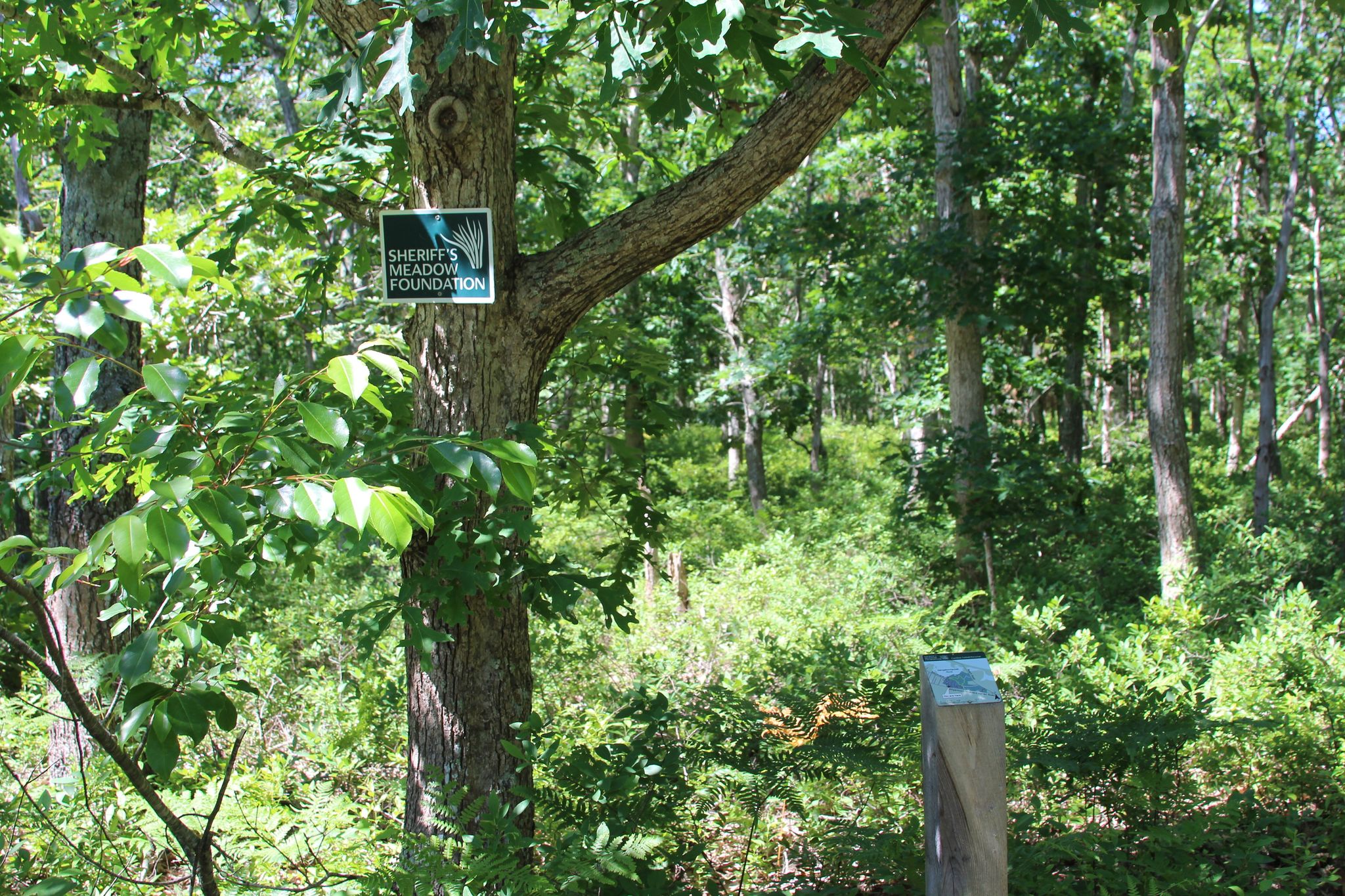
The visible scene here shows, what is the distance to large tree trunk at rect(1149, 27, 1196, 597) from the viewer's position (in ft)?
22.6

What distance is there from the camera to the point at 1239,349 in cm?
1938

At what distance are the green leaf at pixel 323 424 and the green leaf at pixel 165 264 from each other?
308 mm

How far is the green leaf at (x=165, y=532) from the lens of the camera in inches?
53.0

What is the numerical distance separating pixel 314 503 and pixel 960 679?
4.50 feet

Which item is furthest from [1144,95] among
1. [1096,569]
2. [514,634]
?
[514,634]

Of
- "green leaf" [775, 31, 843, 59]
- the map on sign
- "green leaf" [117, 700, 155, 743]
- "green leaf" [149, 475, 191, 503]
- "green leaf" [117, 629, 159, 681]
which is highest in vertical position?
"green leaf" [775, 31, 843, 59]

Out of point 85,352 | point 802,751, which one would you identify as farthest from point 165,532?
point 85,352

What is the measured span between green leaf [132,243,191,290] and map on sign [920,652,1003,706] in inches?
63.6

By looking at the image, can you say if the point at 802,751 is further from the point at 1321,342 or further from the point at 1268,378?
the point at 1321,342

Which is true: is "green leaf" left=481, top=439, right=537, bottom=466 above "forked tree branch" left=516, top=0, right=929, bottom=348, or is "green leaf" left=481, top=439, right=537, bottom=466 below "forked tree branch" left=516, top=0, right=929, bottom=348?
below

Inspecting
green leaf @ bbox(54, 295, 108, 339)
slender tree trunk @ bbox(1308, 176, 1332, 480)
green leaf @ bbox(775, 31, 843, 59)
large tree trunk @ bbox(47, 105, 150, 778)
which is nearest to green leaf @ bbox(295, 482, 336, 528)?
green leaf @ bbox(54, 295, 108, 339)

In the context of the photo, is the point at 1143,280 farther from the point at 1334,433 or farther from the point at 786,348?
the point at 1334,433

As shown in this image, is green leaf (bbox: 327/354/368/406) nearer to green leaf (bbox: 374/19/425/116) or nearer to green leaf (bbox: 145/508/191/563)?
green leaf (bbox: 145/508/191/563)

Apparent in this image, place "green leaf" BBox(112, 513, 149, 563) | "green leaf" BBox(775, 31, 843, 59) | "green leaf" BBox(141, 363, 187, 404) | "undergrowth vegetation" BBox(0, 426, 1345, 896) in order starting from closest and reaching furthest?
"green leaf" BBox(112, 513, 149, 563) < "green leaf" BBox(141, 363, 187, 404) < "green leaf" BBox(775, 31, 843, 59) < "undergrowth vegetation" BBox(0, 426, 1345, 896)
